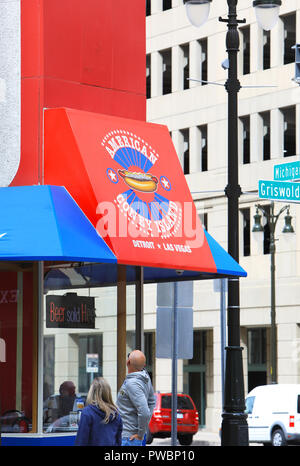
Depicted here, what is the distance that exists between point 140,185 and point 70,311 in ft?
6.21

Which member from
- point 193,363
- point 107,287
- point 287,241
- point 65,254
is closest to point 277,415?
point 287,241

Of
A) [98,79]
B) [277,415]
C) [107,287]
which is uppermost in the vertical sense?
[98,79]

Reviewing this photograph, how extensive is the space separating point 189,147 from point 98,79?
3516cm

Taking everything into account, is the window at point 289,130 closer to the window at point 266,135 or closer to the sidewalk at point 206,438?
the window at point 266,135

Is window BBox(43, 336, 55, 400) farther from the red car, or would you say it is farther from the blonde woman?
the red car

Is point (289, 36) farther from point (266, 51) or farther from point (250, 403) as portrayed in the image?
point (250, 403)

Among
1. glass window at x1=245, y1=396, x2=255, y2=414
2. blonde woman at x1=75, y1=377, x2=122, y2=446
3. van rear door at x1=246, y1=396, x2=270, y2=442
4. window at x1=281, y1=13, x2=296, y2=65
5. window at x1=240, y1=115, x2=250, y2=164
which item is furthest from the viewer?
window at x1=240, y1=115, x2=250, y2=164

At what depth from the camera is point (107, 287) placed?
15.3 meters

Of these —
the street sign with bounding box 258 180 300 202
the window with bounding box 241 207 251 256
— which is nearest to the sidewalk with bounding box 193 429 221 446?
the window with bounding box 241 207 251 256

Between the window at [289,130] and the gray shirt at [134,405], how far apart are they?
34481 millimetres

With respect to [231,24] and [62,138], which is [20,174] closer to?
[62,138]

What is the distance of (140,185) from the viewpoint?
49.5 feet

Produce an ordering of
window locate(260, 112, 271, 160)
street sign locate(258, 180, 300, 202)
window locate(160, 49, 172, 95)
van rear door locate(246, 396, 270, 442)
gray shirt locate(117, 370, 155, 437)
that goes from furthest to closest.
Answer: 1. window locate(160, 49, 172, 95)
2. window locate(260, 112, 271, 160)
3. van rear door locate(246, 396, 270, 442)
4. street sign locate(258, 180, 300, 202)
5. gray shirt locate(117, 370, 155, 437)

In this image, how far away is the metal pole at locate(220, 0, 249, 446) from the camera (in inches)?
674
